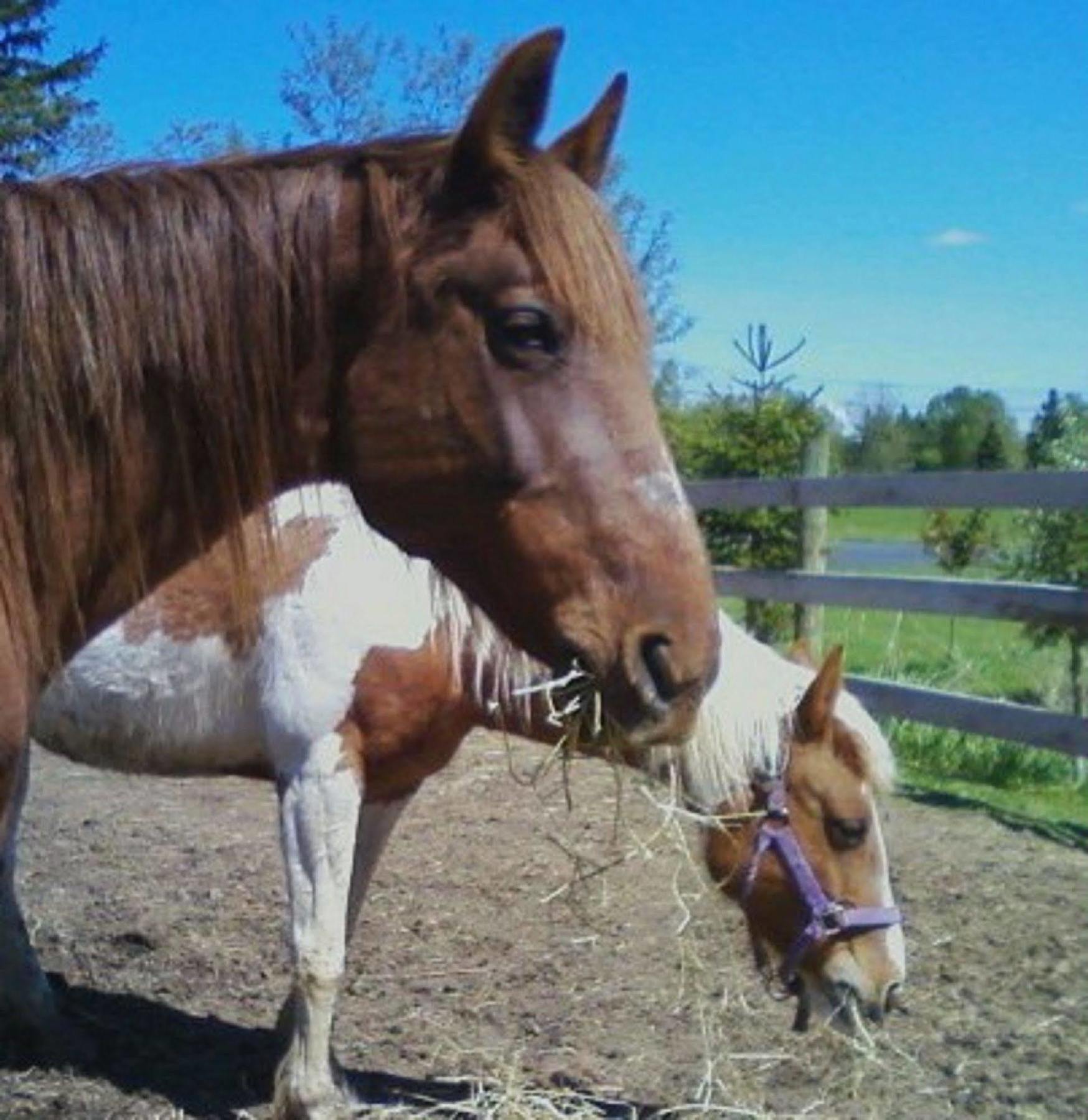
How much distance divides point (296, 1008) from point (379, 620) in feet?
3.38

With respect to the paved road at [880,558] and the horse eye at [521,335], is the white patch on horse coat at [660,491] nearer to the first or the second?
the horse eye at [521,335]

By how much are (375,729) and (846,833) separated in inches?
50.6

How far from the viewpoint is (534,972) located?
4.56 metres

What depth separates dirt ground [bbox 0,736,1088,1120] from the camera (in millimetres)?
3740

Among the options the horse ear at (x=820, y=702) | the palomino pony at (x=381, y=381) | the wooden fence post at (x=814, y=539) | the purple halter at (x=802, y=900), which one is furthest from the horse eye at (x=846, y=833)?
the wooden fence post at (x=814, y=539)

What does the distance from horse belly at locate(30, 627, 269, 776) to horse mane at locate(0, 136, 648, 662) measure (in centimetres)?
189

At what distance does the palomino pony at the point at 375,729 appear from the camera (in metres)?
3.62

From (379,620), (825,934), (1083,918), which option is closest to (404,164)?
(379,620)

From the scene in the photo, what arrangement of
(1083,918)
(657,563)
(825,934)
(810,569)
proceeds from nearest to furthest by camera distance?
(657,563), (825,934), (1083,918), (810,569)

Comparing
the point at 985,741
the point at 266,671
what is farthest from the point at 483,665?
the point at 985,741

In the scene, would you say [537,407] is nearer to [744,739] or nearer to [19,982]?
[744,739]

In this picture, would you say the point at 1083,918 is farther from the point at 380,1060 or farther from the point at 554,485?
the point at 554,485

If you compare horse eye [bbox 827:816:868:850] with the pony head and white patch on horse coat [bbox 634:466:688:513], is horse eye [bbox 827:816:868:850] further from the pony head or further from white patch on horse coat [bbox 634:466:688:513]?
white patch on horse coat [bbox 634:466:688:513]

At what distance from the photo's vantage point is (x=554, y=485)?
1896mm
